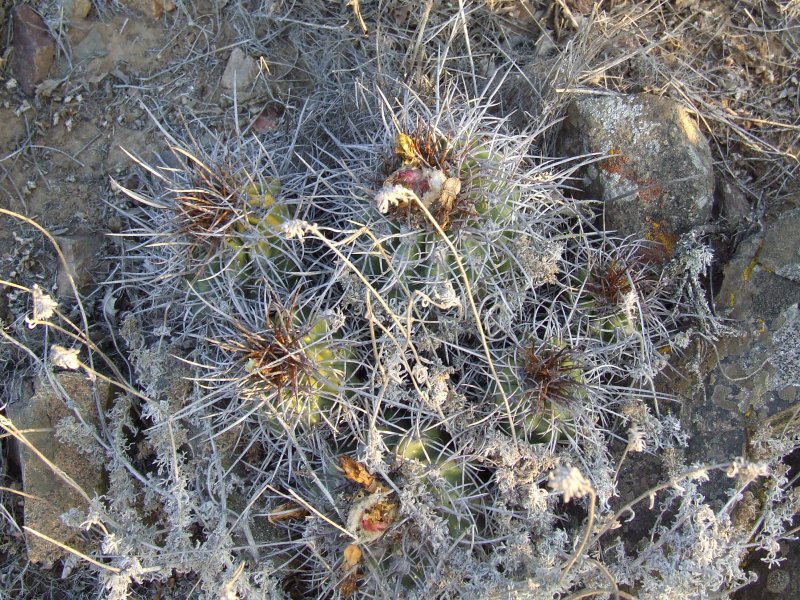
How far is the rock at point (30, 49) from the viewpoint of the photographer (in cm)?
277

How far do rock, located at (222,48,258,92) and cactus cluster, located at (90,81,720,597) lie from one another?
0.59 m

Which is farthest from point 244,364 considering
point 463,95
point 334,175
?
point 463,95

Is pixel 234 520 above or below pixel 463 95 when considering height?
below

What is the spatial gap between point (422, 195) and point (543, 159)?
865mm

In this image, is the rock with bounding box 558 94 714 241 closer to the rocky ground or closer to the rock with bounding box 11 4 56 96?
the rocky ground

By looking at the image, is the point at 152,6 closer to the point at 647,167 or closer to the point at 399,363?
the point at 399,363

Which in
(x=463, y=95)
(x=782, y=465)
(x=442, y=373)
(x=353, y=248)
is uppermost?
(x=463, y=95)

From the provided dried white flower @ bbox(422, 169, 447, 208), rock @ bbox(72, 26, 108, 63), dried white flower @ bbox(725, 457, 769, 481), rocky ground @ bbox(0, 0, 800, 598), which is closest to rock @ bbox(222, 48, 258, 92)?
rocky ground @ bbox(0, 0, 800, 598)

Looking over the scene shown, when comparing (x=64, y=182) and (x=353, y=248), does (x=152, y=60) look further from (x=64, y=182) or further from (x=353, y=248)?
(x=353, y=248)

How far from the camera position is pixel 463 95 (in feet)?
8.26

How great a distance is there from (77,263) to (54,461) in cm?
74

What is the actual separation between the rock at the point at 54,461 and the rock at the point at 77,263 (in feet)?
1.26

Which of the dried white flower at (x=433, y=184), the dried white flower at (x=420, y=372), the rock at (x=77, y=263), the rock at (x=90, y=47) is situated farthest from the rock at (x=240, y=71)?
the dried white flower at (x=420, y=372)

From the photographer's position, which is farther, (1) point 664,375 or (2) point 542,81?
(2) point 542,81
